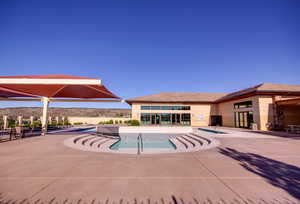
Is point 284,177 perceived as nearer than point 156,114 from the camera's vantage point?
Yes

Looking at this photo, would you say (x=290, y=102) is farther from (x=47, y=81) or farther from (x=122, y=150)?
(x=47, y=81)

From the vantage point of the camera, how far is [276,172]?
12.9ft

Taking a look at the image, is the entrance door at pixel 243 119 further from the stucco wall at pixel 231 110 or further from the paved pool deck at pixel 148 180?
the paved pool deck at pixel 148 180

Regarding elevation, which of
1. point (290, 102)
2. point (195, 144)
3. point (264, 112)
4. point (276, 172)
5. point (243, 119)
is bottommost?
point (195, 144)

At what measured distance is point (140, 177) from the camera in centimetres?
357

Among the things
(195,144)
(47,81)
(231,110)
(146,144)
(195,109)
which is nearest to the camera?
(47,81)

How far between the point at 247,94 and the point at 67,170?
21296mm

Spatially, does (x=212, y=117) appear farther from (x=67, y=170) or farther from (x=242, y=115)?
(x=67, y=170)

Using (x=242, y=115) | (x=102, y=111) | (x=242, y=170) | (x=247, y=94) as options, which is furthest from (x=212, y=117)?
(x=102, y=111)

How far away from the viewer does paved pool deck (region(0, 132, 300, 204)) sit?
2701 millimetres

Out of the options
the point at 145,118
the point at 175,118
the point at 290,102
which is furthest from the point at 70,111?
the point at 290,102

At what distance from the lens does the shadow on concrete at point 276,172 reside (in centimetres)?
316

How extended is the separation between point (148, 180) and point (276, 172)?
13.0ft

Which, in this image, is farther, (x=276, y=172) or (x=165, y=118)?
(x=165, y=118)
